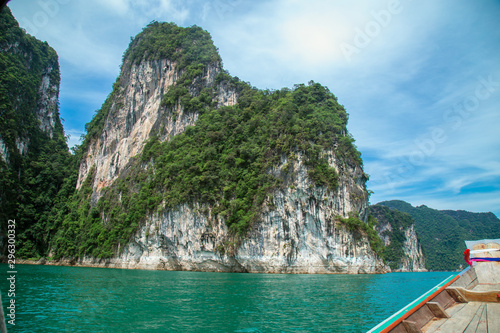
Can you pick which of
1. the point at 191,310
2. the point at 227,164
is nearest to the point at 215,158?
the point at 227,164

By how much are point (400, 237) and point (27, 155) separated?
90757 millimetres

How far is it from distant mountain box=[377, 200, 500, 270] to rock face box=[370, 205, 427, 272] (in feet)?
Answer: 46.7

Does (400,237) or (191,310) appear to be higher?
(191,310)

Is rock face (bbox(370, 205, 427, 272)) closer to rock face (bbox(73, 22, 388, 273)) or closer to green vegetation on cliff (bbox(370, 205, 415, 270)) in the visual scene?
green vegetation on cliff (bbox(370, 205, 415, 270))

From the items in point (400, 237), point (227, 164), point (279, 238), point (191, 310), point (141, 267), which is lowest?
point (400, 237)

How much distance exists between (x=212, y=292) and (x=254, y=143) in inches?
1085

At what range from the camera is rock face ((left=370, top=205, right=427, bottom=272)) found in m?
83.6

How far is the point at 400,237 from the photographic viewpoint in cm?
8612

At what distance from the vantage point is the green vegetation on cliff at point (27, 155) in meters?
49.8

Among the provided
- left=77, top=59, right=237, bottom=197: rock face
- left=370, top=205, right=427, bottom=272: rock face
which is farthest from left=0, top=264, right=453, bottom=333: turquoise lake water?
left=370, top=205, right=427, bottom=272: rock face

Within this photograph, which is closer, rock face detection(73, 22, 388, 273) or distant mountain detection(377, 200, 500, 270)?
rock face detection(73, 22, 388, 273)

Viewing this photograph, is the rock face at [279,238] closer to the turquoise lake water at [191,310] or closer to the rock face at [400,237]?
the turquoise lake water at [191,310]

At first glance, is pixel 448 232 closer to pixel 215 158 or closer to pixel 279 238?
pixel 279 238

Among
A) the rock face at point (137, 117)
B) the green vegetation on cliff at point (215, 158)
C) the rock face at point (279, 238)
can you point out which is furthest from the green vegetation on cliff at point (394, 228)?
the rock face at point (137, 117)
